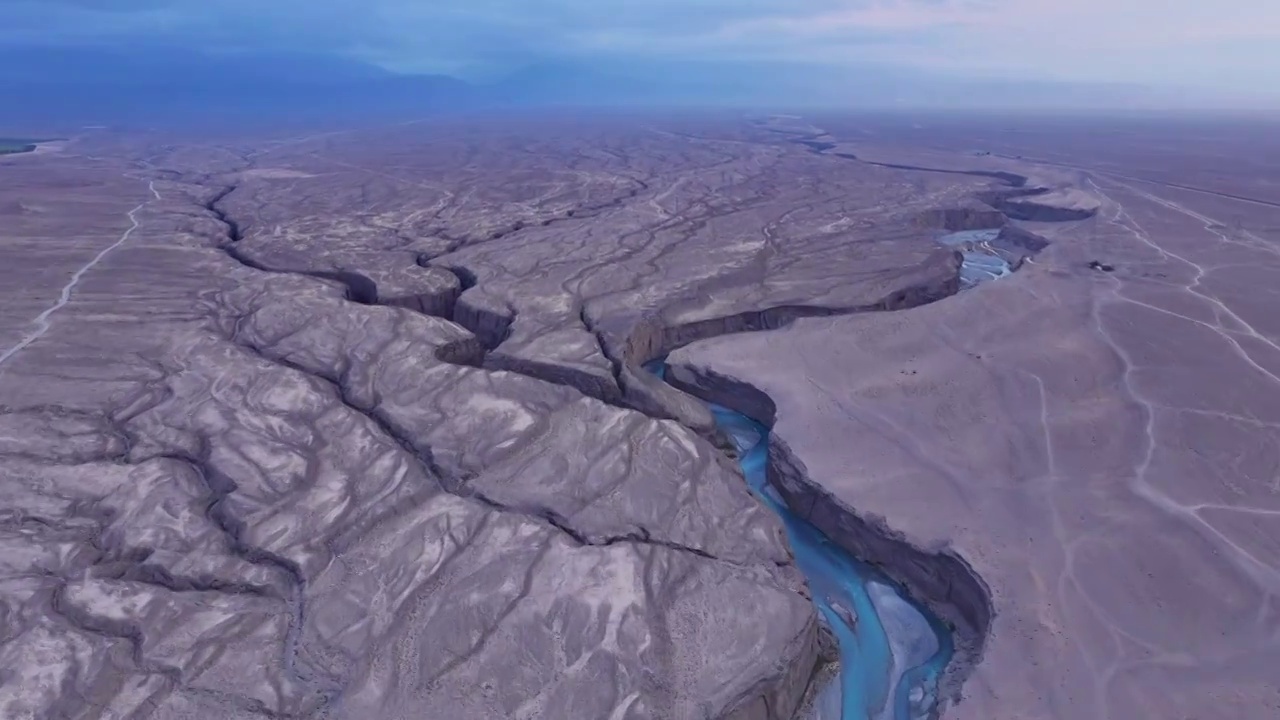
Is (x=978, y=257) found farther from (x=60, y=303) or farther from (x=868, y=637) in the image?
(x=60, y=303)

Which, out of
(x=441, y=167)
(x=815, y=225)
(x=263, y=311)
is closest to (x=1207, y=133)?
(x=815, y=225)

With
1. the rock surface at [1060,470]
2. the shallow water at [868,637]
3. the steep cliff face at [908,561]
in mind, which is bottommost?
the shallow water at [868,637]

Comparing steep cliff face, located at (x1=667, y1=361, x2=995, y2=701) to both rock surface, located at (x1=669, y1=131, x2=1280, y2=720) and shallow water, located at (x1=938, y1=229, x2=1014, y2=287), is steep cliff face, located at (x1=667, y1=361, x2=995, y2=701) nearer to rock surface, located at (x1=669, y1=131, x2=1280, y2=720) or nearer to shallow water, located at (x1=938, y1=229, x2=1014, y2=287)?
rock surface, located at (x1=669, y1=131, x2=1280, y2=720)

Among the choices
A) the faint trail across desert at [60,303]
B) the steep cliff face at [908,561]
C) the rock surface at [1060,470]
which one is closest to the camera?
the rock surface at [1060,470]

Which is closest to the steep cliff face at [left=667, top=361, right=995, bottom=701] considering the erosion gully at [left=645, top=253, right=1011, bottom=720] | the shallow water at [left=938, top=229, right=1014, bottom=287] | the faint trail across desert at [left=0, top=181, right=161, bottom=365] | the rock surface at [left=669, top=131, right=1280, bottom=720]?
the rock surface at [left=669, top=131, right=1280, bottom=720]

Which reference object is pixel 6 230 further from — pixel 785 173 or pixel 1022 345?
pixel 785 173

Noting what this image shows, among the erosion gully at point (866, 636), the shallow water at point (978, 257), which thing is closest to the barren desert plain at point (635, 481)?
the erosion gully at point (866, 636)

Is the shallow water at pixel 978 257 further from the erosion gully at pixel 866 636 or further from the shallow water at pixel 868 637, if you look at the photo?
the shallow water at pixel 868 637
